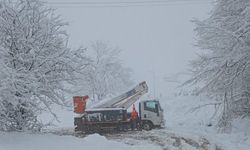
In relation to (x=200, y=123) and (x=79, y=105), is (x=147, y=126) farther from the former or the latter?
(x=79, y=105)

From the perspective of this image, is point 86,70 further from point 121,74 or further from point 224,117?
point 121,74

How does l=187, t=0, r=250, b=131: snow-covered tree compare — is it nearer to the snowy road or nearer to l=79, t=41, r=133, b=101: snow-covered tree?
the snowy road

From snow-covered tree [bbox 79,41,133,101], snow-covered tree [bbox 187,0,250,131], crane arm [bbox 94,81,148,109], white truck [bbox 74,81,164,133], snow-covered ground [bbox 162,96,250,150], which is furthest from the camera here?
snow-covered tree [bbox 79,41,133,101]

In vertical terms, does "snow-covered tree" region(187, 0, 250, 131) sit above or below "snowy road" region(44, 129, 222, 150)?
above

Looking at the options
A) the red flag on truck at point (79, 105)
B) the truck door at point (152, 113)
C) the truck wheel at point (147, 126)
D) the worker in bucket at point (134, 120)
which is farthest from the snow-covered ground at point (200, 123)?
the red flag on truck at point (79, 105)

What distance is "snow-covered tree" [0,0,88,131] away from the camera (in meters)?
17.3

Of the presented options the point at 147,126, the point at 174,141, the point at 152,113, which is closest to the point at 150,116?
the point at 152,113

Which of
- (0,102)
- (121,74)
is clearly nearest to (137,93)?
(0,102)

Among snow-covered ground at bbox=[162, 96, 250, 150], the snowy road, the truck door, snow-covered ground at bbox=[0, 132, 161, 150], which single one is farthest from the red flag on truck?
snow-covered ground at bbox=[0, 132, 161, 150]

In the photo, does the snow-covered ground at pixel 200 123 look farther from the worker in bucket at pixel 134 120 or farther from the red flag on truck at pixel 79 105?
the red flag on truck at pixel 79 105

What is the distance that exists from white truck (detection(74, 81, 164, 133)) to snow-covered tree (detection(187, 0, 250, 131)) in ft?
21.7

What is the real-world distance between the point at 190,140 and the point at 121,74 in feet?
151

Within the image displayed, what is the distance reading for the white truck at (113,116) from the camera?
28359 mm

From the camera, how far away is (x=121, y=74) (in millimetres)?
68875
